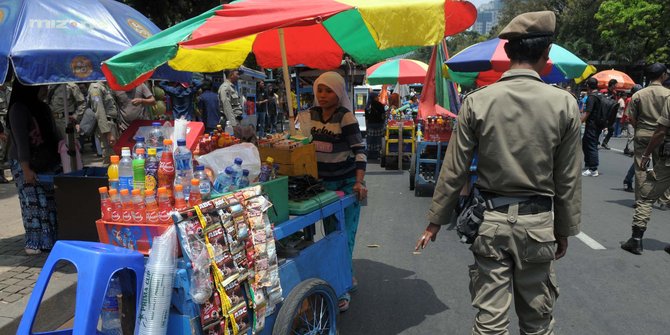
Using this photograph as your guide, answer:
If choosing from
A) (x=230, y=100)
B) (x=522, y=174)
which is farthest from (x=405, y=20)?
(x=230, y=100)

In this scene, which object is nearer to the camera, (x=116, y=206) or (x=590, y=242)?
(x=116, y=206)

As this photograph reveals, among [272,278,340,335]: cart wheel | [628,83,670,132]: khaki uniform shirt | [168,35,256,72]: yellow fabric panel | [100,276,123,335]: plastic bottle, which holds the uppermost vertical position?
[168,35,256,72]: yellow fabric panel

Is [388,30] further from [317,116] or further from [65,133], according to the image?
[65,133]

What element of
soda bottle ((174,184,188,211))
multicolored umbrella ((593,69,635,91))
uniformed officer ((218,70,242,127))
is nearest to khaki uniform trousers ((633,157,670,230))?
soda bottle ((174,184,188,211))

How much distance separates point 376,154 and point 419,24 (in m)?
9.33

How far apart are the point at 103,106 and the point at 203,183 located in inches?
237

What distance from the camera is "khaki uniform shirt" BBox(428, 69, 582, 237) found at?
→ 2.24m

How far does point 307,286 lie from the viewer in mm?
2781

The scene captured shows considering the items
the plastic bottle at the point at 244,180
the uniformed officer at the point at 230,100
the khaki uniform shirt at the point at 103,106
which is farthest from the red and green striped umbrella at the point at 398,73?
the plastic bottle at the point at 244,180

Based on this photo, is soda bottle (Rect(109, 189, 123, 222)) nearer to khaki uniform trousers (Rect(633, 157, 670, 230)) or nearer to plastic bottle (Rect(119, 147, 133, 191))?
plastic bottle (Rect(119, 147, 133, 191))

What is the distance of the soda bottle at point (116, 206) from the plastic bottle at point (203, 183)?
1.34ft

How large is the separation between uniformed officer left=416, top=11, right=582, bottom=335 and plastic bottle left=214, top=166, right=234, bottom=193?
4.12 feet

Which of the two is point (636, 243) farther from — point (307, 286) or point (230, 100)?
point (230, 100)

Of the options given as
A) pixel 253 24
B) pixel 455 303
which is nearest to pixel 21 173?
pixel 253 24
